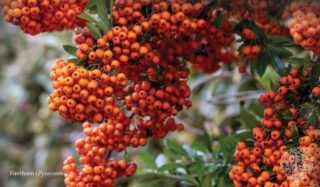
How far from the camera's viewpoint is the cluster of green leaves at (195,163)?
55.2 inches

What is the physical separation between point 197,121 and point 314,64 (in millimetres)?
1526

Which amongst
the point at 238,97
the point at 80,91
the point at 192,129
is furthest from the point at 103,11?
the point at 192,129

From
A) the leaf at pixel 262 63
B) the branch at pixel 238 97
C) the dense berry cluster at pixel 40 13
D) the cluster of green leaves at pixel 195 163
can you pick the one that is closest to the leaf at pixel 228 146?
the cluster of green leaves at pixel 195 163

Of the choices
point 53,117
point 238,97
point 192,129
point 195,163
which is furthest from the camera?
point 53,117

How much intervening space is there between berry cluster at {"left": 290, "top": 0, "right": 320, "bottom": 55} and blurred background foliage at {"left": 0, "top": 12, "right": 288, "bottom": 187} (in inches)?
27.7

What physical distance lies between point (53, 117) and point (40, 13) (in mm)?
2534

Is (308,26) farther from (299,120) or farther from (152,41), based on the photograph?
(152,41)

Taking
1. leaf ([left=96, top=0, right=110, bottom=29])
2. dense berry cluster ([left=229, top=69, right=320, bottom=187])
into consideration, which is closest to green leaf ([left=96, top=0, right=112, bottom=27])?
leaf ([left=96, top=0, right=110, bottom=29])

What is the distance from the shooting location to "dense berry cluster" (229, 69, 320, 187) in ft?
3.09

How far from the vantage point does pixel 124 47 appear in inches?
42.4

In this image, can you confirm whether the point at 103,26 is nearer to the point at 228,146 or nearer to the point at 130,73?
the point at 130,73

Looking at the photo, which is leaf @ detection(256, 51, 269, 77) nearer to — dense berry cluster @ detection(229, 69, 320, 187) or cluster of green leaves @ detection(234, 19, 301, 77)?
cluster of green leaves @ detection(234, 19, 301, 77)

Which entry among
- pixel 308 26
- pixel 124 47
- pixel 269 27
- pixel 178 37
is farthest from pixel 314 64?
pixel 124 47

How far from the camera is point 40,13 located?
1.11 meters
